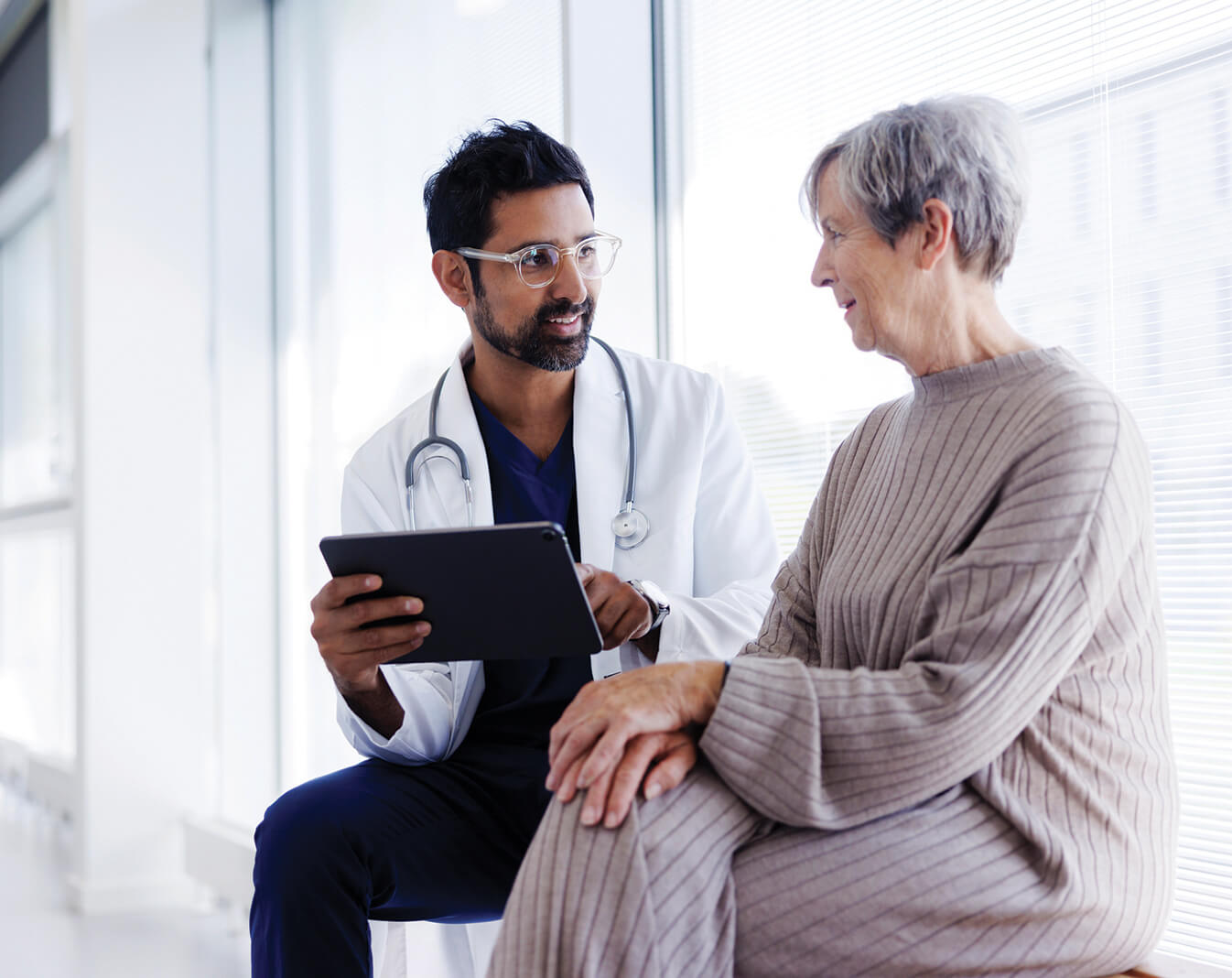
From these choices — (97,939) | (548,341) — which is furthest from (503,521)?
(97,939)

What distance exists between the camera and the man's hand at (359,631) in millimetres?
1175

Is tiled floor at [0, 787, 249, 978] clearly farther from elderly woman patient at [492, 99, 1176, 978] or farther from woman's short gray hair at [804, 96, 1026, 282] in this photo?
woman's short gray hair at [804, 96, 1026, 282]

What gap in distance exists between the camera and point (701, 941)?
0.89m

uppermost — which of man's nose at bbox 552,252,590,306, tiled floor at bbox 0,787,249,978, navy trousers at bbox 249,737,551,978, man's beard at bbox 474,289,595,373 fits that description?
man's nose at bbox 552,252,590,306

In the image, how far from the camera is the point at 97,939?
101 inches

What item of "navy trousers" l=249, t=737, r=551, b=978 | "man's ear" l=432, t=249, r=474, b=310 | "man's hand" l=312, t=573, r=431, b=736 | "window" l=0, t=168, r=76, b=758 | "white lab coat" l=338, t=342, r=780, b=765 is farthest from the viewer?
"window" l=0, t=168, r=76, b=758

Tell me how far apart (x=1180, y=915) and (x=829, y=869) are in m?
0.62

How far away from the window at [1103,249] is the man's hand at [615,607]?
52 centimetres

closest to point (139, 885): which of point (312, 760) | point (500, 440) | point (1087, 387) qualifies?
point (312, 760)

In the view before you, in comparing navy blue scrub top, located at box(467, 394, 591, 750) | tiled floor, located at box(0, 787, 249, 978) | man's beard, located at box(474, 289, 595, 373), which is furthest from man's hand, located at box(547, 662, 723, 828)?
tiled floor, located at box(0, 787, 249, 978)

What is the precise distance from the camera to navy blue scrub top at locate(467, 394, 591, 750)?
5.08 ft

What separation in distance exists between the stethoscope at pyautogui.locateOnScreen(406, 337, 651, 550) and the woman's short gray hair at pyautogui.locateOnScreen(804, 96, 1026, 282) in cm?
57

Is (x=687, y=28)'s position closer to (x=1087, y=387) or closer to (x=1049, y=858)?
(x=1087, y=387)

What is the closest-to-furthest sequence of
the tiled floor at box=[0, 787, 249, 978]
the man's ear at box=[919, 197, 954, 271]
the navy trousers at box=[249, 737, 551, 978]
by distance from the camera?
1. the man's ear at box=[919, 197, 954, 271]
2. the navy trousers at box=[249, 737, 551, 978]
3. the tiled floor at box=[0, 787, 249, 978]
